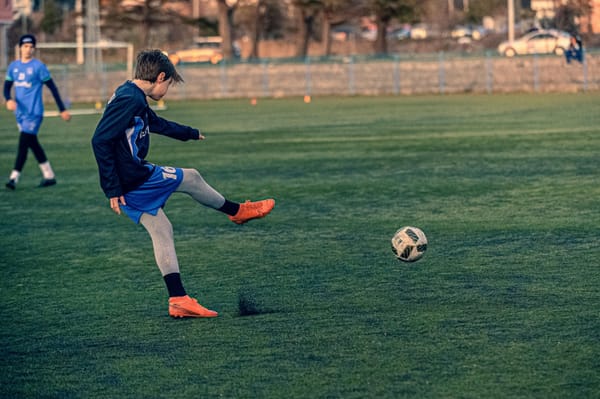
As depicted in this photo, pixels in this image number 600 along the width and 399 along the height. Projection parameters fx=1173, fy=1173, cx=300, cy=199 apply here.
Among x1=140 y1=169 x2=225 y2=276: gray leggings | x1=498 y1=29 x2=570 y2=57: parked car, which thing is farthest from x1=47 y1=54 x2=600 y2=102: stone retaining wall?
x1=140 y1=169 x2=225 y2=276: gray leggings

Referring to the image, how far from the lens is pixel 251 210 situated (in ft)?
27.2

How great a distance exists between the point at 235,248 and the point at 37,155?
6.68m

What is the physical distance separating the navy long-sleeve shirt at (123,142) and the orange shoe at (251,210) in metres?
0.84

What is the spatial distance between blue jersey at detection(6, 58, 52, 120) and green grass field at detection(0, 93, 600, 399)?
1.15m

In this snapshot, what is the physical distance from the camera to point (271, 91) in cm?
4578

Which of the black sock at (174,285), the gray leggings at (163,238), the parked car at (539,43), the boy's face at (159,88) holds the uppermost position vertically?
the parked car at (539,43)

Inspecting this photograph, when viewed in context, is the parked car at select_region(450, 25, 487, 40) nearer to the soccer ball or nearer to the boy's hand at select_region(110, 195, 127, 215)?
the soccer ball

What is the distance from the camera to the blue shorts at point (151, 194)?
7.66 metres

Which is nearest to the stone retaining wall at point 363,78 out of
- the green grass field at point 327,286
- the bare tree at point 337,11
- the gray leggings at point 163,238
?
the bare tree at point 337,11

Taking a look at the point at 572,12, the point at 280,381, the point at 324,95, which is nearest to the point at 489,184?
the point at 280,381

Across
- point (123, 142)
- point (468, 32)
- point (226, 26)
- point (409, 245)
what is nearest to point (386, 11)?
point (226, 26)

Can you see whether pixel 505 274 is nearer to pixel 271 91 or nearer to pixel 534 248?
pixel 534 248

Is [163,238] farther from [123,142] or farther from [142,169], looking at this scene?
[123,142]

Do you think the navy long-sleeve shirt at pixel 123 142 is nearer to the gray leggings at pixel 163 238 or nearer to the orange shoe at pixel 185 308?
the gray leggings at pixel 163 238
